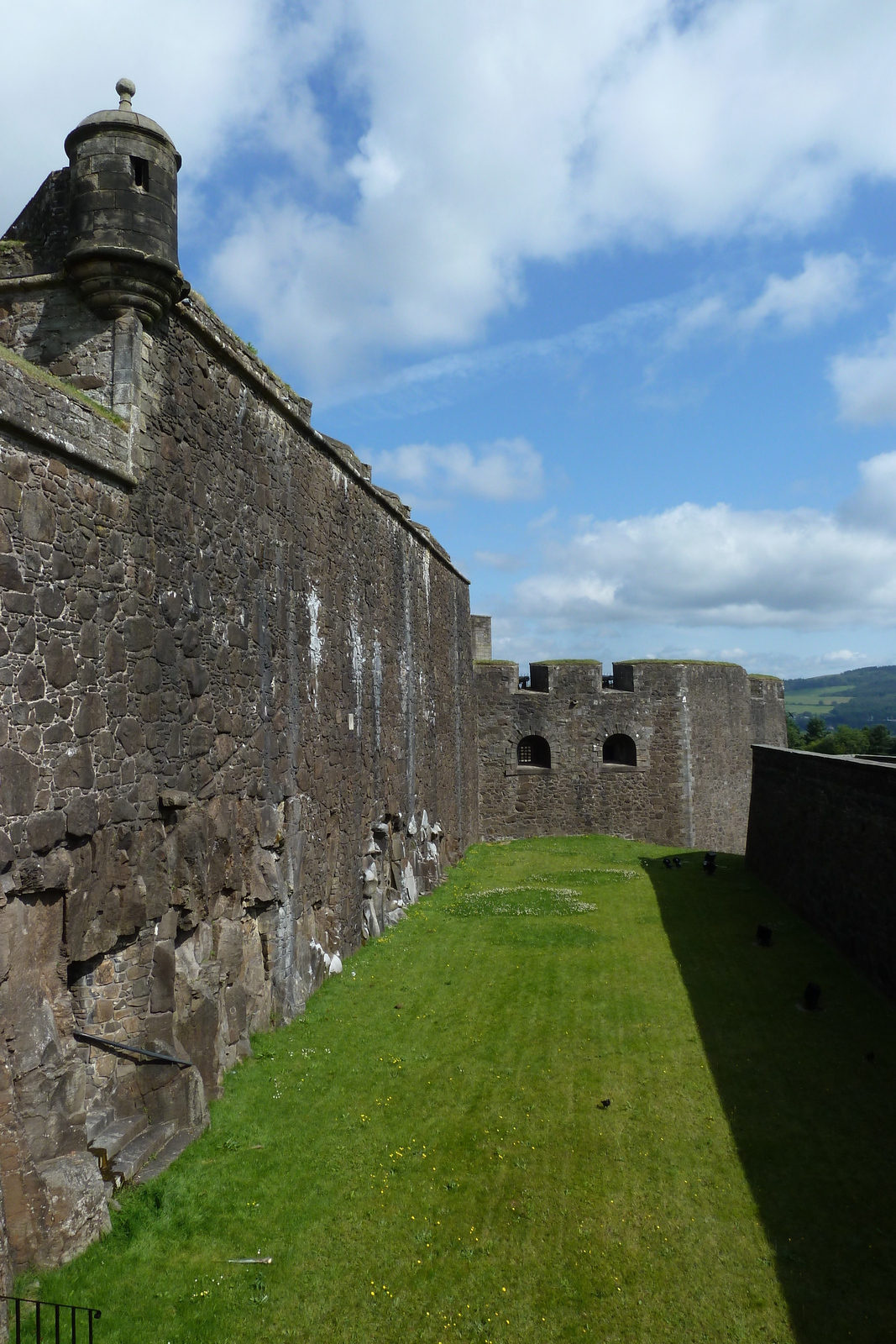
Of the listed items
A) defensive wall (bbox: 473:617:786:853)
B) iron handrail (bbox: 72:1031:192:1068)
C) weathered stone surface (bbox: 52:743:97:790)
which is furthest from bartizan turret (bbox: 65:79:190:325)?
defensive wall (bbox: 473:617:786:853)

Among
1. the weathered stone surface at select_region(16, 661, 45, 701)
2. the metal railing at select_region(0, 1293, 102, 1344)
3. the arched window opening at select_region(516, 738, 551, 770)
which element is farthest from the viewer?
the arched window opening at select_region(516, 738, 551, 770)

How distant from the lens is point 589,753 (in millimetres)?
25734

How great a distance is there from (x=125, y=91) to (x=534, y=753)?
2121cm

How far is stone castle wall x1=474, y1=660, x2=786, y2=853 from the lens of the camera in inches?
1006

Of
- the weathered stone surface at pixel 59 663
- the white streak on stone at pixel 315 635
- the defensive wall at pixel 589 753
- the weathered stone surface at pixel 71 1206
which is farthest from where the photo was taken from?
the defensive wall at pixel 589 753

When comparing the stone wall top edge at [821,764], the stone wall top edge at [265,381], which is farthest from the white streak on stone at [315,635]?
the stone wall top edge at [821,764]

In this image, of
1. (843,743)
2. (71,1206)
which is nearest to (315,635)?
(71,1206)

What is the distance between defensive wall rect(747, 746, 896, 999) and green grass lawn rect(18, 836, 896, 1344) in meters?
0.82

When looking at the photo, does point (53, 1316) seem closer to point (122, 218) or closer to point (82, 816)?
point (82, 816)

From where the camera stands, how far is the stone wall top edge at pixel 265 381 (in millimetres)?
8414

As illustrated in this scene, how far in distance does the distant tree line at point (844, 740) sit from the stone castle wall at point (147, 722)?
49.3 meters

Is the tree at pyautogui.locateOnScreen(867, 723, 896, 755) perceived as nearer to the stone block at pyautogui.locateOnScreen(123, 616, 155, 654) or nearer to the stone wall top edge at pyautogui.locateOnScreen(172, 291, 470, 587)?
the stone wall top edge at pyautogui.locateOnScreen(172, 291, 470, 587)

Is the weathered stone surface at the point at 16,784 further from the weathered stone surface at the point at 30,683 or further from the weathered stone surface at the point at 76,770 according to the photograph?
the weathered stone surface at the point at 30,683

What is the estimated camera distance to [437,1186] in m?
6.72
